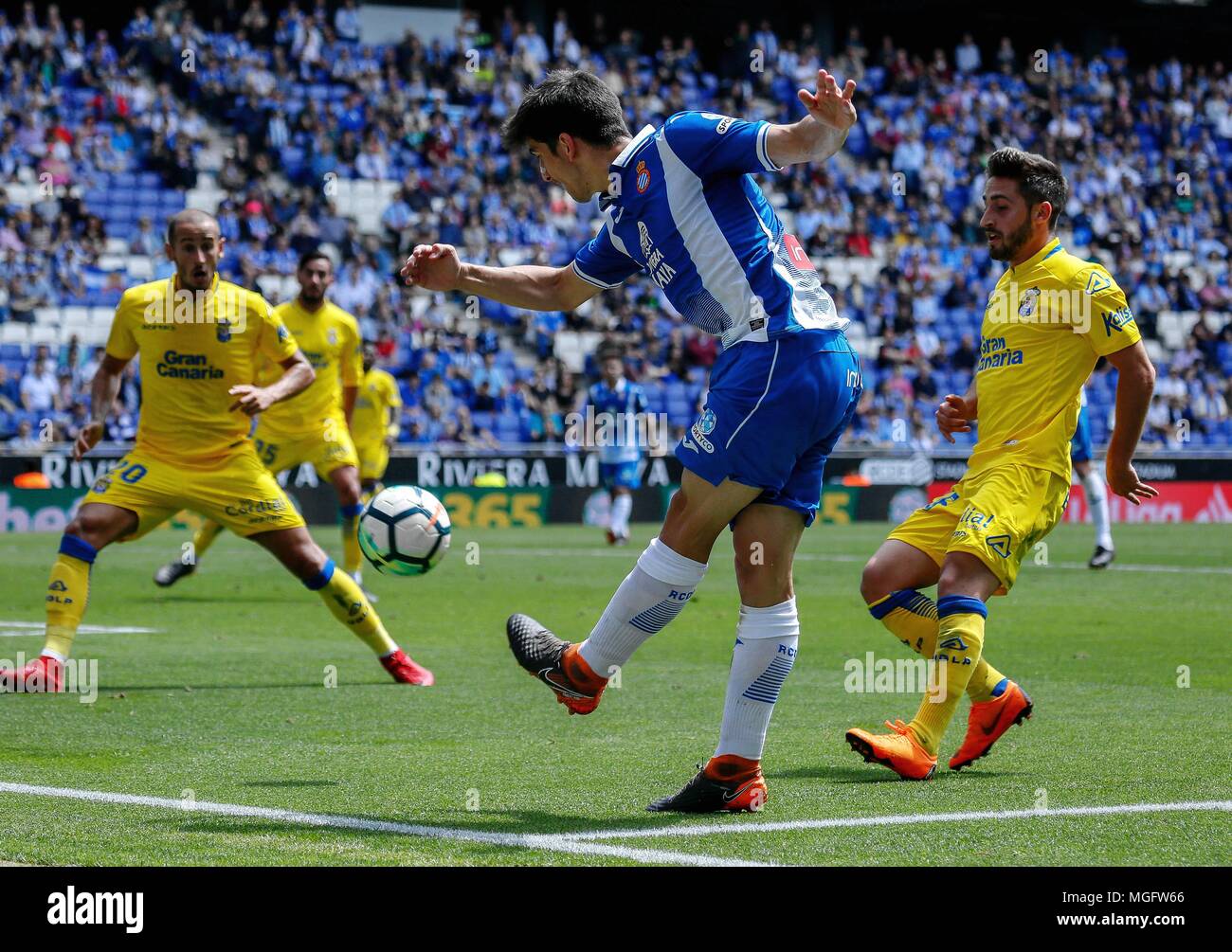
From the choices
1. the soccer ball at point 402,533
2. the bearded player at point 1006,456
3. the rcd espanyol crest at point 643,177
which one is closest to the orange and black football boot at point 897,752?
the bearded player at point 1006,456

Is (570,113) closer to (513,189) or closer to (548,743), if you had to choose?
(548,743)

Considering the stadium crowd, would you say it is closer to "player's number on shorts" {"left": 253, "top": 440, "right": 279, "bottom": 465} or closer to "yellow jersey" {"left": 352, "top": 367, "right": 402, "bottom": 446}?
"yellow jersey" {"left": 352, "top": 367, "right": 402, "bottom": 446}

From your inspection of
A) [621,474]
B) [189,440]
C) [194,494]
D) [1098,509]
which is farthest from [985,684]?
[621,474]

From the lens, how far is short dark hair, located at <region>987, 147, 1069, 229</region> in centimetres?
628

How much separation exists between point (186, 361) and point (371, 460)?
30.8 feet

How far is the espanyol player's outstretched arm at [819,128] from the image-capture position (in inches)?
181

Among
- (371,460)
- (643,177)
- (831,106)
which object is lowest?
(371,460)

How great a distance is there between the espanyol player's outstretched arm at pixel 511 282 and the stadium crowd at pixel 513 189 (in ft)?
60.2

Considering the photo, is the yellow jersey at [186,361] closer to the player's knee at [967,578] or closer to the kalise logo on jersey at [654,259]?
→ the kalise logo on jersey at [654,259]

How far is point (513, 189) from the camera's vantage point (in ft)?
101

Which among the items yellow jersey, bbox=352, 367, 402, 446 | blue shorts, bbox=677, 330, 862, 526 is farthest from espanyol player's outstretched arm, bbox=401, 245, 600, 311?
yellow jersey, bbox=352, 367, 402, 446
